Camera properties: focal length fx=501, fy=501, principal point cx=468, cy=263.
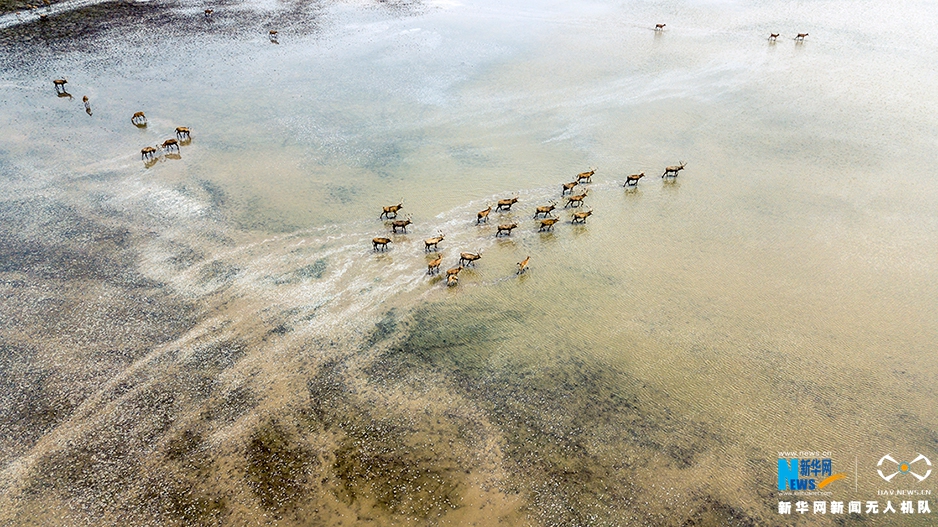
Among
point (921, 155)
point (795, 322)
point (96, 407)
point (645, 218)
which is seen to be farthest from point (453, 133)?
point (921, 155)

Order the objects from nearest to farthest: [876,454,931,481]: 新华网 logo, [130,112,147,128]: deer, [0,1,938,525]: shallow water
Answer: [0,1,938,525]: shallow water < [876,454,931,481]: 新华网 logo < [130,112,147,128]: deer

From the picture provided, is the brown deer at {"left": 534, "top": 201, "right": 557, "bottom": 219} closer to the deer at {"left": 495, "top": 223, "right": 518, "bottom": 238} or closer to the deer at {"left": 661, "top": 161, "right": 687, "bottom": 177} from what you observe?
the deer at {"left": 495, "top": 223, "right": 518, "bottom": 238}

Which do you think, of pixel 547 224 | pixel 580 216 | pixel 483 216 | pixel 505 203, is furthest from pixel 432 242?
pixel 580 216

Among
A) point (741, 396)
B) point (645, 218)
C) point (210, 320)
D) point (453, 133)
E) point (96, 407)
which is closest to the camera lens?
point (96, 407)

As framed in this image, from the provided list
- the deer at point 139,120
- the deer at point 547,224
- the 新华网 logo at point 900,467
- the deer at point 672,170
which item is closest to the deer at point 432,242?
the deer at point 547,224

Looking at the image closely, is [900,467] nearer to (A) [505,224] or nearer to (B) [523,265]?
(B) [523,265]

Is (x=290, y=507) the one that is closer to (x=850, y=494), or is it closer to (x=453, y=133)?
(x=850, y=494)

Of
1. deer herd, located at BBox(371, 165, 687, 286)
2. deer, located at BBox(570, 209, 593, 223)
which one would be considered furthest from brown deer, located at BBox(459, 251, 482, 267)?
deer, located at BBox(570, 209, 593, 223)
